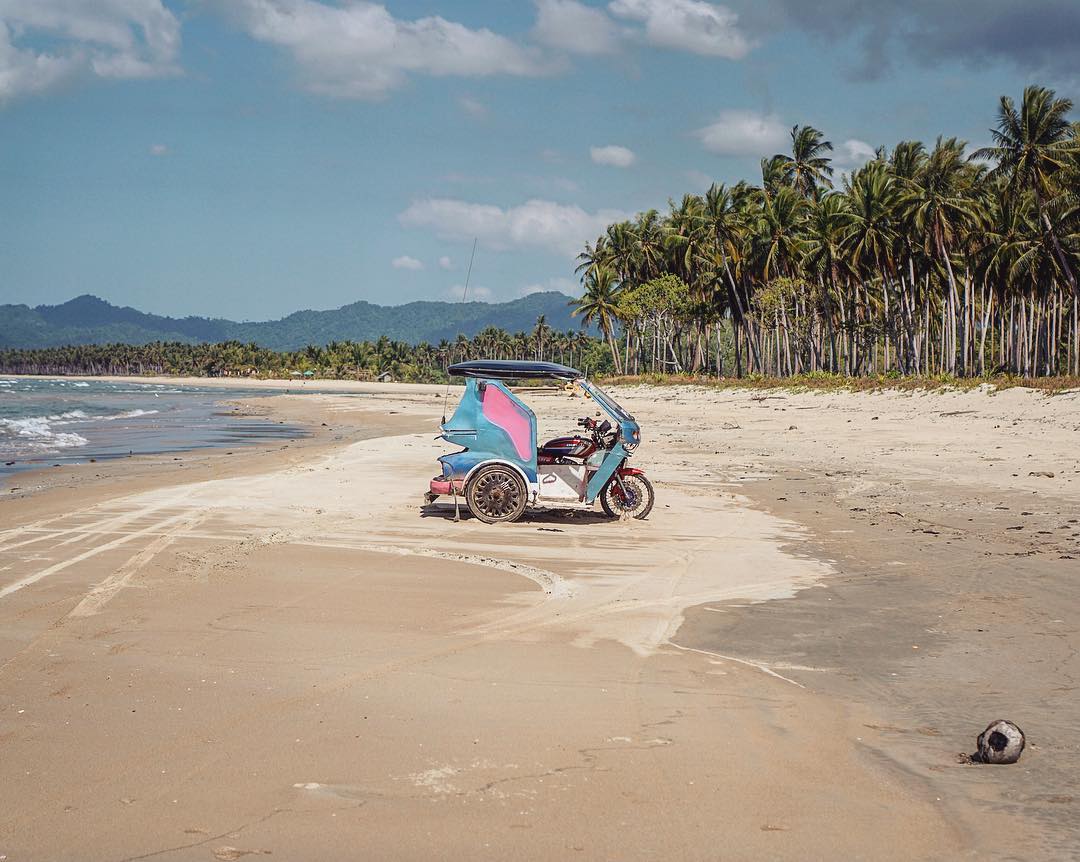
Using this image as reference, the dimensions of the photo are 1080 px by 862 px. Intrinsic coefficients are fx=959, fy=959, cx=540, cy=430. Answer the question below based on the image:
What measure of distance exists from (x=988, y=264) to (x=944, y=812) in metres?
57.0

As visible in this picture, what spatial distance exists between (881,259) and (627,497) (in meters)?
48.5

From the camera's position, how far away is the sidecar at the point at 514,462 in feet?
38.0

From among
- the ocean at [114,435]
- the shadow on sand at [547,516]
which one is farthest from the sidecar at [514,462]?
the ocean at [114,435]

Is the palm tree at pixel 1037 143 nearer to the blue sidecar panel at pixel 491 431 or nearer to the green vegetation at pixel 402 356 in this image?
the blue sidecar panel at pixel 491 431

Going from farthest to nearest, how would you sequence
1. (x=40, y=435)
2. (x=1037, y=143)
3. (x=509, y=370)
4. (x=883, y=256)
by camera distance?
(x=883, y=256) → (x=1037, y=143) → (x=40, y=435) → (x=509, y=370)

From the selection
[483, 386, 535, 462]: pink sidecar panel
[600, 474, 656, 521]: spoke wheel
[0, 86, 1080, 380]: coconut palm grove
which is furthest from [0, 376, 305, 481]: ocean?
[0, 86, 1080, 380]: coconut palm grove

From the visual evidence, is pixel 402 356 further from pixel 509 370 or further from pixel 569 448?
pixel 509 370

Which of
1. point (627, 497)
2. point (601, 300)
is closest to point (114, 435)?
point (627, 497)

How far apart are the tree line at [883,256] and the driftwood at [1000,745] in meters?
48.1

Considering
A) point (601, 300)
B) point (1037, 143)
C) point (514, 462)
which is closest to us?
point (514, 462)

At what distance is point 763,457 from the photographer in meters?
19.5

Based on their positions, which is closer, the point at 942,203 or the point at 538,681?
the point at 538,681

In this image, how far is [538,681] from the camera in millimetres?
5430

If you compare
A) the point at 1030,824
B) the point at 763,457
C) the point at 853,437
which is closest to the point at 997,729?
the point at 1030,824
